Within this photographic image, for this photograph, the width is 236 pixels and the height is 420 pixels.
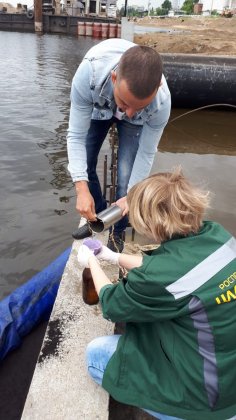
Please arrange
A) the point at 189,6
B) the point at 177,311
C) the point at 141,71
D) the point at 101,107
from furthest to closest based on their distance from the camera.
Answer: the point at 189,6, the point at 101,107, the point at 141,71, the point at 177,311

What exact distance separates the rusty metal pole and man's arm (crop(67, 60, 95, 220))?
50192 millimetres

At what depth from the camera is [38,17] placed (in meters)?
46.9

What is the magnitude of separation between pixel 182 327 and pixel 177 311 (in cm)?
11

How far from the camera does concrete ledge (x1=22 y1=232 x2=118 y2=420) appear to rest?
1930mm

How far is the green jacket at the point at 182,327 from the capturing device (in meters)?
1.54

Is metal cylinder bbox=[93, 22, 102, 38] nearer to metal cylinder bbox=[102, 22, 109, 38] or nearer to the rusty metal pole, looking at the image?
metal cylinder bbox=[102, 22, 109, 38]

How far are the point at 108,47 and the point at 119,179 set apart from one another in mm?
1119

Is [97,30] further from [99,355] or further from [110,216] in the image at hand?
[99,355]

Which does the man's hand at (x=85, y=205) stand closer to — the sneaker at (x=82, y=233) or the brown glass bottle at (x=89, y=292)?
the sneaker at (x=82, y=233)

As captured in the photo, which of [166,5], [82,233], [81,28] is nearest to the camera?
[82,233]

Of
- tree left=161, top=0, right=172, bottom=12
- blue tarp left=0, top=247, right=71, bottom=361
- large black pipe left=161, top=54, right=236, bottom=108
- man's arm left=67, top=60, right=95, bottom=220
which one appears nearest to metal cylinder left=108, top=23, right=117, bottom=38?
large black pipe left=161, top=54, right=236, bottom=108

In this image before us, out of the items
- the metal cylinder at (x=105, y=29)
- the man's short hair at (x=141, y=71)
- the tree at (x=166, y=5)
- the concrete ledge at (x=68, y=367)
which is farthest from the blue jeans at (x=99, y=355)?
the tree at (x=166, y=5)

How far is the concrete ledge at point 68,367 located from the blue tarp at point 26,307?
27 cm

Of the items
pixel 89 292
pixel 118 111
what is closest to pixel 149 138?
pixel 118 111
